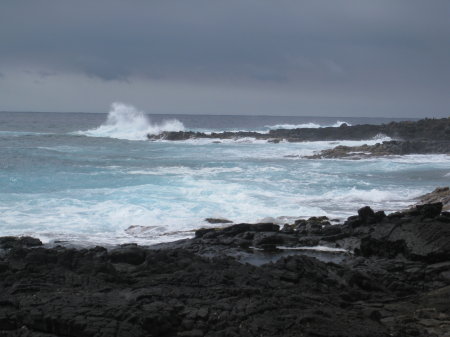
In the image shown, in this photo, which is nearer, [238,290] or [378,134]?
[238,290]

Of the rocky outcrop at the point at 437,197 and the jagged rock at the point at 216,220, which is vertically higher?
the rocky outcrop at the point at 437,197

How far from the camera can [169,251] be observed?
10547 millimetres

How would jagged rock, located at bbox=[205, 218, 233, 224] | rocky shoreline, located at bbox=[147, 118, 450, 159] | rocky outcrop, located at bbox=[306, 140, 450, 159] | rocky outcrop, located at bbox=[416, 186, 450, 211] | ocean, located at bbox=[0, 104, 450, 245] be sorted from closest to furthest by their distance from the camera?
ocean, located at bbox=[0, 104, 450, 245] → jagged rock, located at bbox=[205, 218, 233, 224] → rocky outcrop, located at bbox=[416, 186, 450, 211] → rocky outcrop, located at bbox=[306, 140, 450, 159] → rocky shoreline, located at bbox=[147, 118, 450, 159]

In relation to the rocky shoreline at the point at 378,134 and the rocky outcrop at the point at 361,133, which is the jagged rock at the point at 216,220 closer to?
the rocky shoreline at the point at 378,134

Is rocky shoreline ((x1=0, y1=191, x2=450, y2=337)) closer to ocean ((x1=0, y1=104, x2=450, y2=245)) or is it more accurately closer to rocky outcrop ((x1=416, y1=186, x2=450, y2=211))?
ocean ((x1=0, y1=104, x2=450, y2=245))

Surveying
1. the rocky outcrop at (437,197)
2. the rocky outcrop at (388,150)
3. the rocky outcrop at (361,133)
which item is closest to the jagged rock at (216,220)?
the rocky outcrop at (437,197)

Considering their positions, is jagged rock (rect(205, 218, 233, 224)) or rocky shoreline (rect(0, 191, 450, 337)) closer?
rocky shoreline (rect(0, 191, 450, 337))

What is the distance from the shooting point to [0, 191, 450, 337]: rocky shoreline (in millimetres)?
6852

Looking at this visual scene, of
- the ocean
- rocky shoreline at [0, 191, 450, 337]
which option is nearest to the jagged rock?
the ocean

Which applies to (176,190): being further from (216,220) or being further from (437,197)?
(437,197)

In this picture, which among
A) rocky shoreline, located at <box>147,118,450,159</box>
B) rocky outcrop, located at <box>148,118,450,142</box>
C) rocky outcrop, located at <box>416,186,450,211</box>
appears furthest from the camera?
rocky outcrop, located at <box>148,118,450,142</box>

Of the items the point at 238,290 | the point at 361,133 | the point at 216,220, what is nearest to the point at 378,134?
the point at 361,133

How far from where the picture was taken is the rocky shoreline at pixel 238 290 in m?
6.85

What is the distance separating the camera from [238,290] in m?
8.04
